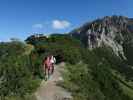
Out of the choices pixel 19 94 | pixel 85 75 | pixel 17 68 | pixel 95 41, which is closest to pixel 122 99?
pixel 85 75

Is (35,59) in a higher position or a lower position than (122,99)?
higher

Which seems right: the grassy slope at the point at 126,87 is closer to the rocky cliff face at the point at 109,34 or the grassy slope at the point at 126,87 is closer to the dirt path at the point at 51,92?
the dirt path at the point at 51,92

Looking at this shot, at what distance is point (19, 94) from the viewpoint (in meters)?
14.5

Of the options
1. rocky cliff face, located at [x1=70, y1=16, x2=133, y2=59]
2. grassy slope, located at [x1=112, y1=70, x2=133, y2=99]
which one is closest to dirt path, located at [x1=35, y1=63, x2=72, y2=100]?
grassy slope, located at [x1=112, y1=70, x2=133, y2=99]

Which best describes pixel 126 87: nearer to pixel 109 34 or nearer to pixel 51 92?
pixel 51 92

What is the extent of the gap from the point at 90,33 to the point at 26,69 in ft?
463

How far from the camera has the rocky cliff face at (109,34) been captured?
152250mm

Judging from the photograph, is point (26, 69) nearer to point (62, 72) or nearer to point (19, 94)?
point (62, 72)

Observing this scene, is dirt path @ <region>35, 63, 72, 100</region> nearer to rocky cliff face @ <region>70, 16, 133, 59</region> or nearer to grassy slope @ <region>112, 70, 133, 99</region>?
grassy slope @ <region>112, 70, 133, 99</region>

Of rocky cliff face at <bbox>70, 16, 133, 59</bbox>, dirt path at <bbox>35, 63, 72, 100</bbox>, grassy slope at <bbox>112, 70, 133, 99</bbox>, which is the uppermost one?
rocky cliff face at <bbox>70, 16, 133, 59</bbox>

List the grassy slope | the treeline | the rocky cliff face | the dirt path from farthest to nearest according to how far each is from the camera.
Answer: the rocky cliff face → the grassy slope → the treeline → the dirt path

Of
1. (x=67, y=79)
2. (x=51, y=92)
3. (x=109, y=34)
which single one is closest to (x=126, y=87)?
(x=67, y=79)

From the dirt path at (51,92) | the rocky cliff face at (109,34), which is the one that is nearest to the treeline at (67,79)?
the dirt path at (51,92)

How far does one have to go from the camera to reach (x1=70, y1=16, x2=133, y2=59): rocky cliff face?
15225 cm
